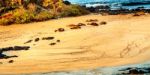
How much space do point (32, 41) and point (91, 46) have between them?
2.11 m

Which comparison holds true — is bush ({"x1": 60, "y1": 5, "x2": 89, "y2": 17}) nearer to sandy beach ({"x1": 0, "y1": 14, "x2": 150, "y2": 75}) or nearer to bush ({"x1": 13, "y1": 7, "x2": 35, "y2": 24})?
bush ({"x1": 13, "y1": 7, "x2": 35, "y2": 24})

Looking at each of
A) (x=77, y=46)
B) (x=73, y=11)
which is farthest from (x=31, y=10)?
(x=77, y=46)

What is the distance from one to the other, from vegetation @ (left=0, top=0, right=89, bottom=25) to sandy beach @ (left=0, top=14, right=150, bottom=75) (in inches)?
37.8

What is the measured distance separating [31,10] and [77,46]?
22.6ft

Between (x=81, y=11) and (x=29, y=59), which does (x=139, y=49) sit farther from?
(x=81, y=11)

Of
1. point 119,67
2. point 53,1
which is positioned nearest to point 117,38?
point 119,67

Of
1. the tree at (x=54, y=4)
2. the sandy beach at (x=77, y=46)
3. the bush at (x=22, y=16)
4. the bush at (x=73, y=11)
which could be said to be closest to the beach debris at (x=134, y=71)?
the sandy beach at (x=77, y=46)

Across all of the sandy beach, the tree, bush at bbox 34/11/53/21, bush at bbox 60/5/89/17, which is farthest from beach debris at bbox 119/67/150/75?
the tree

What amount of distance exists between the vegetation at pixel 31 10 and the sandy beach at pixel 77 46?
96cm

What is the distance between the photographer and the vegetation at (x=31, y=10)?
1903 centimetres

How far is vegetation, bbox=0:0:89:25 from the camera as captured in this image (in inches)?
749

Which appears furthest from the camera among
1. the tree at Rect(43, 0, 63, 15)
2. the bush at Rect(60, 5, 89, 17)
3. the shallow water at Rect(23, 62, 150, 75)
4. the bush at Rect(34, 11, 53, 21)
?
the bush at Rect(60, 5, 89, 17)

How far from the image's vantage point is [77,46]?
13289mm

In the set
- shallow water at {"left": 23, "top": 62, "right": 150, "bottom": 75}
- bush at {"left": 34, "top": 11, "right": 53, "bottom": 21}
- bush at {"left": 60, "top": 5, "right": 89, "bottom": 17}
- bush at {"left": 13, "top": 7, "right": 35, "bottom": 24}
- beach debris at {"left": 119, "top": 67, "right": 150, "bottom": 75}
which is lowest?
bush at {"left": 60, "top": 5, "right": 89, "bottom": 17}
